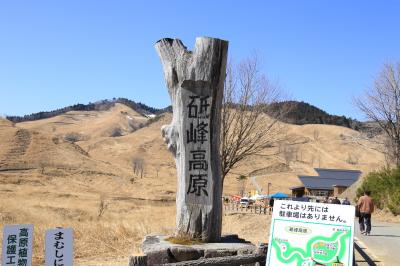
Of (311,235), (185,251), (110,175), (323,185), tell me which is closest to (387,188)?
(185,251)

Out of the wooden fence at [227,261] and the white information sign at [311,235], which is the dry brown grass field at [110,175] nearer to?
the wooden fence at [227,261]

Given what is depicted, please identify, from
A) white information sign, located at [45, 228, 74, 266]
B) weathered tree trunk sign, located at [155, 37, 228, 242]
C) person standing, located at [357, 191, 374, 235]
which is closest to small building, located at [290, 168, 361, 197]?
person standing, located at [357, 191, 374, 235]

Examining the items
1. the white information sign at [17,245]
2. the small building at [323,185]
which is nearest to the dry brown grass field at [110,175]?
the small building at [323,185]

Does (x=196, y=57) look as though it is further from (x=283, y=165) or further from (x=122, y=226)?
(x=283, y=165)

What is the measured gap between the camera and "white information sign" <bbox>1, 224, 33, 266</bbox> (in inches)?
232

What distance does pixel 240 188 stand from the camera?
71.1 m

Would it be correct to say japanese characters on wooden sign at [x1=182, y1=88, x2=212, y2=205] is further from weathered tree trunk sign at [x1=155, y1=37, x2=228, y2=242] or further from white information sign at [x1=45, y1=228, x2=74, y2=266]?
white information sign at [x1=45, y1=228, x2=74, y2=266]

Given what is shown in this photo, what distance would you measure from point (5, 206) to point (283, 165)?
6594 centimetres

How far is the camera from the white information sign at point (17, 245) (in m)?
5.89

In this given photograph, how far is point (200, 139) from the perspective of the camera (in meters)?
9.02

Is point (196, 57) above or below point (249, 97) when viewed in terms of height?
below

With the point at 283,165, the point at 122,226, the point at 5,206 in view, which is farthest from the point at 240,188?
the point at 122,226

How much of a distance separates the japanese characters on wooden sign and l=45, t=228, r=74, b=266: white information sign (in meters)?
3.25

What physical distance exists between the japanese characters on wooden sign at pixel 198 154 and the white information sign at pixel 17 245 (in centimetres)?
359
